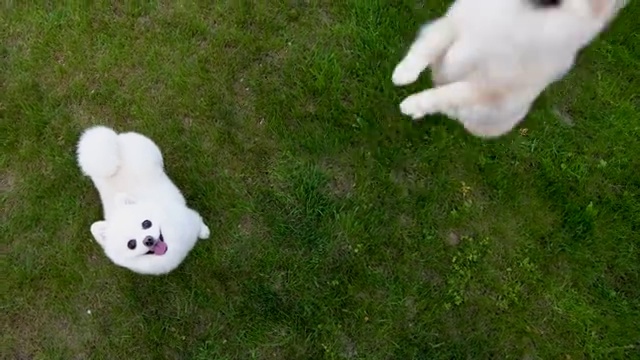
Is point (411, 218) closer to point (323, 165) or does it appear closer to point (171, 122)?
point (323, 165)

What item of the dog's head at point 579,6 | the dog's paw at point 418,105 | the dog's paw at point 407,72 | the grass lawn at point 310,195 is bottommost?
the grass lawn at point 310,195

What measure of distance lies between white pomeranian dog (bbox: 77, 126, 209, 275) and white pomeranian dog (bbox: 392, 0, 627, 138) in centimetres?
140

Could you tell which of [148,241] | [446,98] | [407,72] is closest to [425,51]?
[407,72]

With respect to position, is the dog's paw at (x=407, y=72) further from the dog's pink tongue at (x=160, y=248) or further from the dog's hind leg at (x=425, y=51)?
the dog's pink tongue at (x=160, y=248)

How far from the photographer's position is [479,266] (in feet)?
14.0

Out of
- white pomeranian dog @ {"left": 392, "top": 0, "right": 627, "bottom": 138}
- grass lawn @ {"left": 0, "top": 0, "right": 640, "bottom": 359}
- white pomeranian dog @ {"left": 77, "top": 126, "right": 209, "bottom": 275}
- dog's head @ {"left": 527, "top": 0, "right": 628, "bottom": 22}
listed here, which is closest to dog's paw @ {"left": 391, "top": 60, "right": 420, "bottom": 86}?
white pomeranian dog @ {"left": 392, "top": 0, "right": 627, "bottom": 138}

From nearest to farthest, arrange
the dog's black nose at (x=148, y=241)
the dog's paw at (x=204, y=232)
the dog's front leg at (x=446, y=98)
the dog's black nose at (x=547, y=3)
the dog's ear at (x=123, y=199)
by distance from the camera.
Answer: the dog's black nose at (x=547, y=3) → the dog's front leg at (x=446, y=98) → the dog's black nose at (x=148, y=241) → the dog's ear at (x=123, y=199) → the dog's paw at (x=204, y=232)

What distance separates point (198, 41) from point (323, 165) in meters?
1.24

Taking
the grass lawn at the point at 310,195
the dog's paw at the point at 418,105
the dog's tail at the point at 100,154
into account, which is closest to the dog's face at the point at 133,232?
the dog's tail at the point at 100,154

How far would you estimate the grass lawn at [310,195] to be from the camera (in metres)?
4.14

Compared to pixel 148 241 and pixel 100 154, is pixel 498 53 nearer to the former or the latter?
pixel 148 241

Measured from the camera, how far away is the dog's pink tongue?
11.1 feet

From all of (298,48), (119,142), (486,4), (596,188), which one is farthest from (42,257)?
(596,188)

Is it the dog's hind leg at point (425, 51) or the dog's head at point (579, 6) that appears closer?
the dog's head at point (579, 6)
